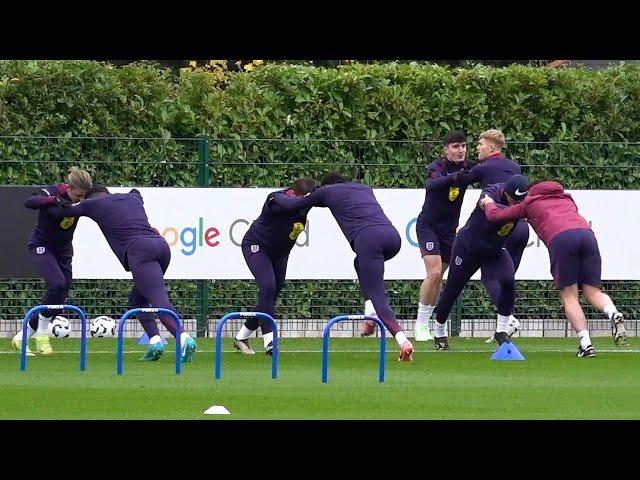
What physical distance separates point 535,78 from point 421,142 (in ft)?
6.52

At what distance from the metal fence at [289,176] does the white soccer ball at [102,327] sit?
0.76 metres

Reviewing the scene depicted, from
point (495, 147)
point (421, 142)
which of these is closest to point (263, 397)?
point (495, 147)

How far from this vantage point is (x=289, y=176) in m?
19.9

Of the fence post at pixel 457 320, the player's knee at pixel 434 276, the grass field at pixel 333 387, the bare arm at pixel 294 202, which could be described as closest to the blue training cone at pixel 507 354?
the grass field at pixel 333 387

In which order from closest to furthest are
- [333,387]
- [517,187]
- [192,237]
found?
[333,387], [517,187], [192,237]

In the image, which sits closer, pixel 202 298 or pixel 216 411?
pixel 216 411

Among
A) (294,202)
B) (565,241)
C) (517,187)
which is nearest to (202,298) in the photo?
(294,202)

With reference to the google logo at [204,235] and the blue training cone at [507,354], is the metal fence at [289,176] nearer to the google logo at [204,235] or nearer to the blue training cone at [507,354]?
the google logo at [204,235]

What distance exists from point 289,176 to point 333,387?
770 cm

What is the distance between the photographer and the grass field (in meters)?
10.8

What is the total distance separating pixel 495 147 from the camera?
16.7 meters

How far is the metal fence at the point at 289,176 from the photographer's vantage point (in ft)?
63.6

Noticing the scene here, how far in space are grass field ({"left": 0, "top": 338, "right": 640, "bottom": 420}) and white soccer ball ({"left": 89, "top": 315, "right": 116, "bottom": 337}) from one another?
1.59 meters

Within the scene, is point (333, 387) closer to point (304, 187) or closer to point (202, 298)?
point (304, 187)
